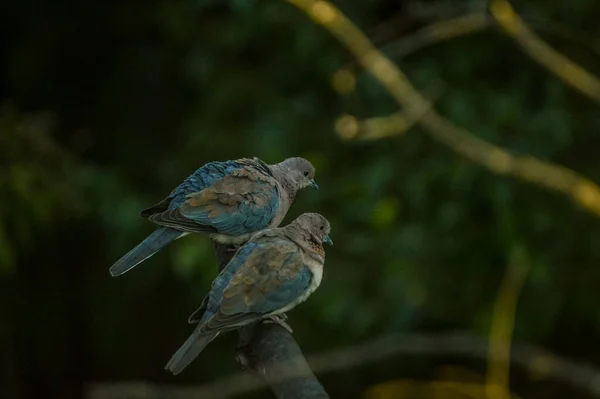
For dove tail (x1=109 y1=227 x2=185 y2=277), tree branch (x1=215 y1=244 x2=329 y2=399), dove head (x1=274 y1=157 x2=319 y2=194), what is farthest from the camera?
dove head (x1=274 y1=157 x2=319 y2=194)

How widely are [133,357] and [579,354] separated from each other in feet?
7.91

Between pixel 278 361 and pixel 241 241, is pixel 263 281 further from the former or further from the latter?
pixel 278 361

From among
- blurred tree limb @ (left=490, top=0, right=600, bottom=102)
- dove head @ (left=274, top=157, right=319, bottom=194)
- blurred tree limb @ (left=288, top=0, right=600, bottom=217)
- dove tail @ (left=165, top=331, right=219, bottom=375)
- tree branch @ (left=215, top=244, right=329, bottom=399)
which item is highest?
blurred tree limb @ (left=490, top=0, right=600, bottom=102)

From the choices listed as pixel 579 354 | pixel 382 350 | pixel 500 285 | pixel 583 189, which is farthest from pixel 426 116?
pixel 579 354

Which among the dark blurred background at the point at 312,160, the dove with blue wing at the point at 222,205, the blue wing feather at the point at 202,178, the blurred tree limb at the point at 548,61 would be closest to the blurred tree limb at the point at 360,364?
the dove with blue wing at the point at 222,205

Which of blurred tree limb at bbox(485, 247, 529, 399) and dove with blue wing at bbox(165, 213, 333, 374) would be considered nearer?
blurred tree limb at bbox(485, 247, 529, 399)

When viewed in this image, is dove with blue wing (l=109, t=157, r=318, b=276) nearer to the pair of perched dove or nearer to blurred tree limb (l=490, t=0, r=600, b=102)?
the pair of perched dove

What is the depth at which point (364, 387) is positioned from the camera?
201 inches

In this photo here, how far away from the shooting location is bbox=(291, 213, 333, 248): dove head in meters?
2.49

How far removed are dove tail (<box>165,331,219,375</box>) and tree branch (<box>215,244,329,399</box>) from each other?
8cm

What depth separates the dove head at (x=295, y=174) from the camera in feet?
9.34

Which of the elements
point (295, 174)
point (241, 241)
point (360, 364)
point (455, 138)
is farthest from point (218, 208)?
point (360, 364)

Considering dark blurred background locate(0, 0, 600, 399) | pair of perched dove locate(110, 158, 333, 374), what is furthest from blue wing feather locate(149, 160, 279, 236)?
dark blurred background locate(0, 0, 600, 399)

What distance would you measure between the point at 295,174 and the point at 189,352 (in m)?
0.94
